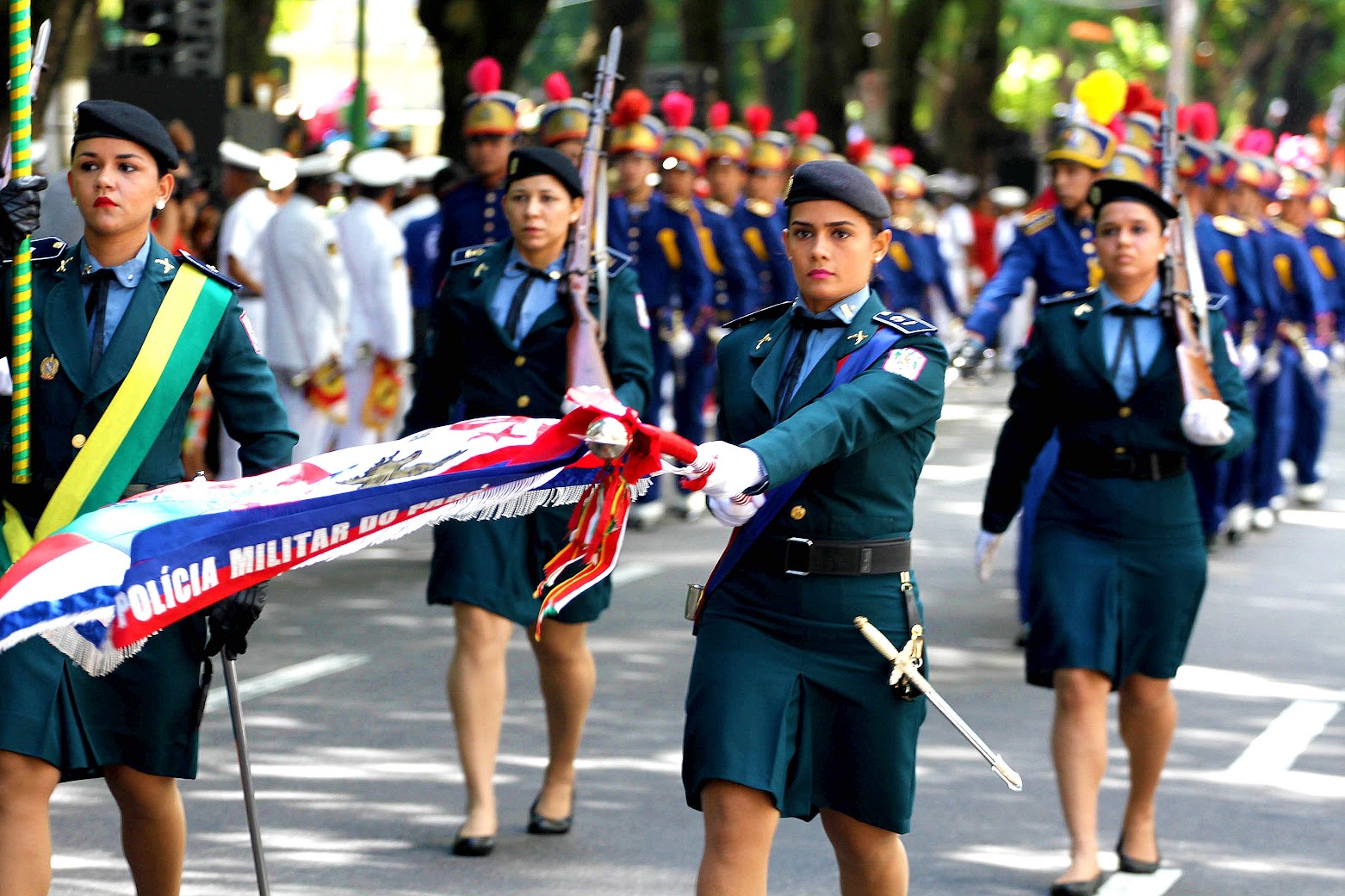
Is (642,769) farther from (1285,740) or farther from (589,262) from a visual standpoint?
(1285,740)

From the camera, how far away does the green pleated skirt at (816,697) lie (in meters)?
4.62

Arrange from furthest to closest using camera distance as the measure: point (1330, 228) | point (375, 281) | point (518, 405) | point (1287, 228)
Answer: point (1330, 228), point (1287, 228), point (375, 281), point (518, 405)

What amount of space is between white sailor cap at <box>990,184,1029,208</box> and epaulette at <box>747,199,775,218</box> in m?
15.7

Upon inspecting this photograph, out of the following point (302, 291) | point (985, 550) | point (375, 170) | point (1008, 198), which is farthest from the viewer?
point (1008, 198)

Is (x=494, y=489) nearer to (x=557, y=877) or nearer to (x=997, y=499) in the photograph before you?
(x=557, y=877)

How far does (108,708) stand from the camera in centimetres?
473

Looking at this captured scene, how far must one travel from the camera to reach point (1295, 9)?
143ft

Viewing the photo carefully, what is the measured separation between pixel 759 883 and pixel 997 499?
236 centimetres

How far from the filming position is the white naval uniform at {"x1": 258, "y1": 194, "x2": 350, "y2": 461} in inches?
504

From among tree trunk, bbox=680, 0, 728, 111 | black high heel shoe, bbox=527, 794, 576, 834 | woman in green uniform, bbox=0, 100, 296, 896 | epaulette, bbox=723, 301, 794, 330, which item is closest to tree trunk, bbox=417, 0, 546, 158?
tree trunk, bbox=680, 0, 728, 111

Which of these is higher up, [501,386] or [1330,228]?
[1330,228]

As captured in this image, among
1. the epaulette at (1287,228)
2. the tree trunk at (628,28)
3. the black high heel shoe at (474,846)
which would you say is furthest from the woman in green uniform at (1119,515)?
the tree trunk at (628,28)

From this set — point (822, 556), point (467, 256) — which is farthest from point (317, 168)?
point (822, 556)

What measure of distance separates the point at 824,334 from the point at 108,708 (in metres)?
1.72
